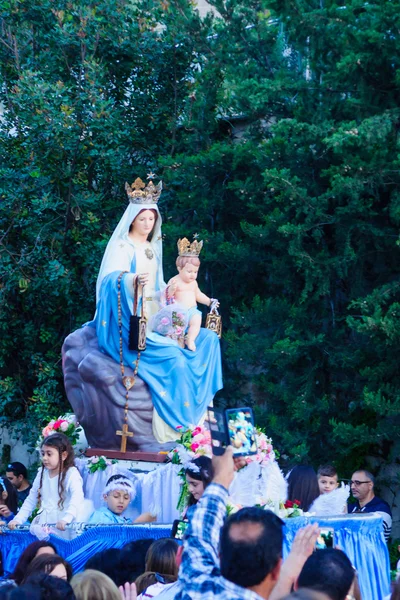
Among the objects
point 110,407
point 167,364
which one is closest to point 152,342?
point 167,364

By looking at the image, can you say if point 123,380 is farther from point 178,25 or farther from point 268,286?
point 178,25

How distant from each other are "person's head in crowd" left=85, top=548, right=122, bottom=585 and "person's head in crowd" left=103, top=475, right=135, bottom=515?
10.3ft

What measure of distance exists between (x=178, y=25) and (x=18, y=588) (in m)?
12.5

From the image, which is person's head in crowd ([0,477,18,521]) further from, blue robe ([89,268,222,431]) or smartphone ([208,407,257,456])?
smartphone ([208,407,257,456])

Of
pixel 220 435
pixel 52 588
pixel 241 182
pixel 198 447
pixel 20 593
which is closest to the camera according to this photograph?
pixel 20 593

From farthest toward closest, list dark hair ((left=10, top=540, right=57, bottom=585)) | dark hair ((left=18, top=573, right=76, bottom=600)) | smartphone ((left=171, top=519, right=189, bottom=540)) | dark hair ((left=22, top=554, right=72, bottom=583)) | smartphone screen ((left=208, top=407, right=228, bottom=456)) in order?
1. smartphone ((left=171, top=519, right=189, bottom=540))
2. dark hair ((left=10, top=540, right=57, bottom=585))
3. dark hair ((left=22, top=554, right=72, bottom=583))
4. smartphone screen ((left=208, top=407, right=228, bottom=456))
5. dark hair ((left=18, top=573, right=76, bottom=600))

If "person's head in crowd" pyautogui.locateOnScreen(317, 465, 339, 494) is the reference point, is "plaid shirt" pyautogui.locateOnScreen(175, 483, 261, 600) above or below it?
below

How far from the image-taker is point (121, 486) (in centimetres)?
853

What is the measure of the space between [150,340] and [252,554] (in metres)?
6.78

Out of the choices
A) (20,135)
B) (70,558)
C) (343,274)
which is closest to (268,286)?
(343,274)

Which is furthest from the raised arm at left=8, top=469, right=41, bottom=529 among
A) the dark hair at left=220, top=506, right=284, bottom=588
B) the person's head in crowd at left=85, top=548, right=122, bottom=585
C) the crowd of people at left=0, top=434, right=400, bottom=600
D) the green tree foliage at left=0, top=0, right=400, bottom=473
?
the dark hair at left=220, top=506, right=284, bottom=588

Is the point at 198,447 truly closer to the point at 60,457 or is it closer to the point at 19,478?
the point at 60,457

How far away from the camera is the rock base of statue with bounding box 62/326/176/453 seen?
9.79 metres

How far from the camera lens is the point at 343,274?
41.2 ft
